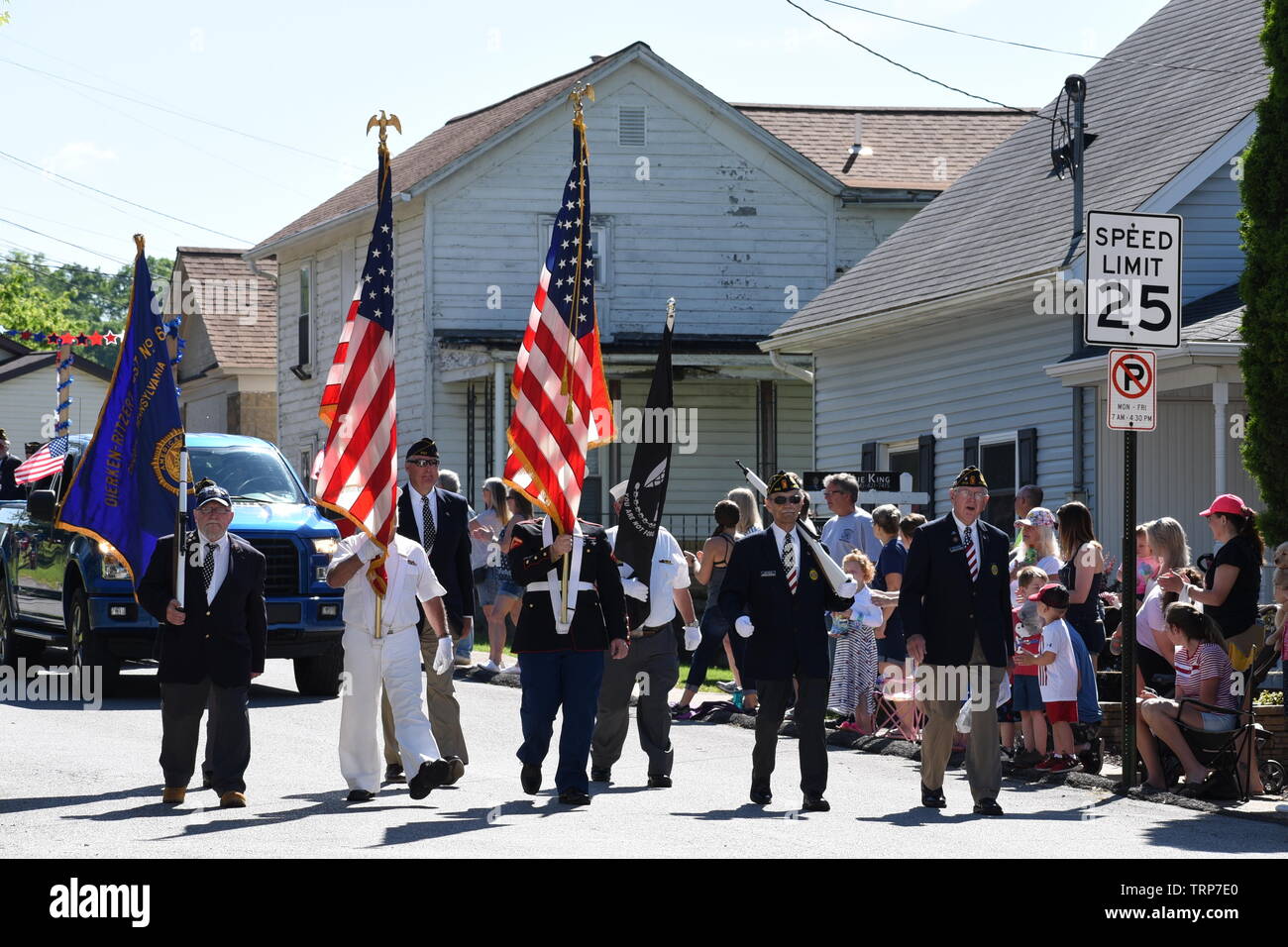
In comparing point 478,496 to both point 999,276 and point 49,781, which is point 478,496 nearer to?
point 999,276

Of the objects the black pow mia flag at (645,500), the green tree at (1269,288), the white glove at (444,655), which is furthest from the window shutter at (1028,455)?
the white glove at (444,655)

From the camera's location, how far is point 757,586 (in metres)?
12.3

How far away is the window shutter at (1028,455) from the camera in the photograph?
24.0 meters

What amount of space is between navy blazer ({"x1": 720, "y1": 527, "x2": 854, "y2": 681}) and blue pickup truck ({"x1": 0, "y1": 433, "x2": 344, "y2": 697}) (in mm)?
6319

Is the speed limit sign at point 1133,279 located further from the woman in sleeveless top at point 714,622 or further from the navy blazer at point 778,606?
the woman in sleeveless top at point 714,622

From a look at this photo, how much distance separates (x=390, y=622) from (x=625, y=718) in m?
2.28

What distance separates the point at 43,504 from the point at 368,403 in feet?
21.7

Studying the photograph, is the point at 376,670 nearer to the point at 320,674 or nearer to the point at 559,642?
the point at 559,642

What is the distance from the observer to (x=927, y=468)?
86.9 ft

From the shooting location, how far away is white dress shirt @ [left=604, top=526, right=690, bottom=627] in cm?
1333

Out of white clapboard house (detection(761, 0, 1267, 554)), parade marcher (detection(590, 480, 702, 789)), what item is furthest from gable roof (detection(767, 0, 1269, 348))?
parade marcher (detection(590, 480, 702, 789))

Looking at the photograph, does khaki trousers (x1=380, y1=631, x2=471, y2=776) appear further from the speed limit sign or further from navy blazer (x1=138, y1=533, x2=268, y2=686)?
the speed limit sign

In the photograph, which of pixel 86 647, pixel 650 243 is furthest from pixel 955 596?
pixel 650 243

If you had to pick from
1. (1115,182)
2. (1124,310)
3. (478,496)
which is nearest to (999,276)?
(1115,182)
